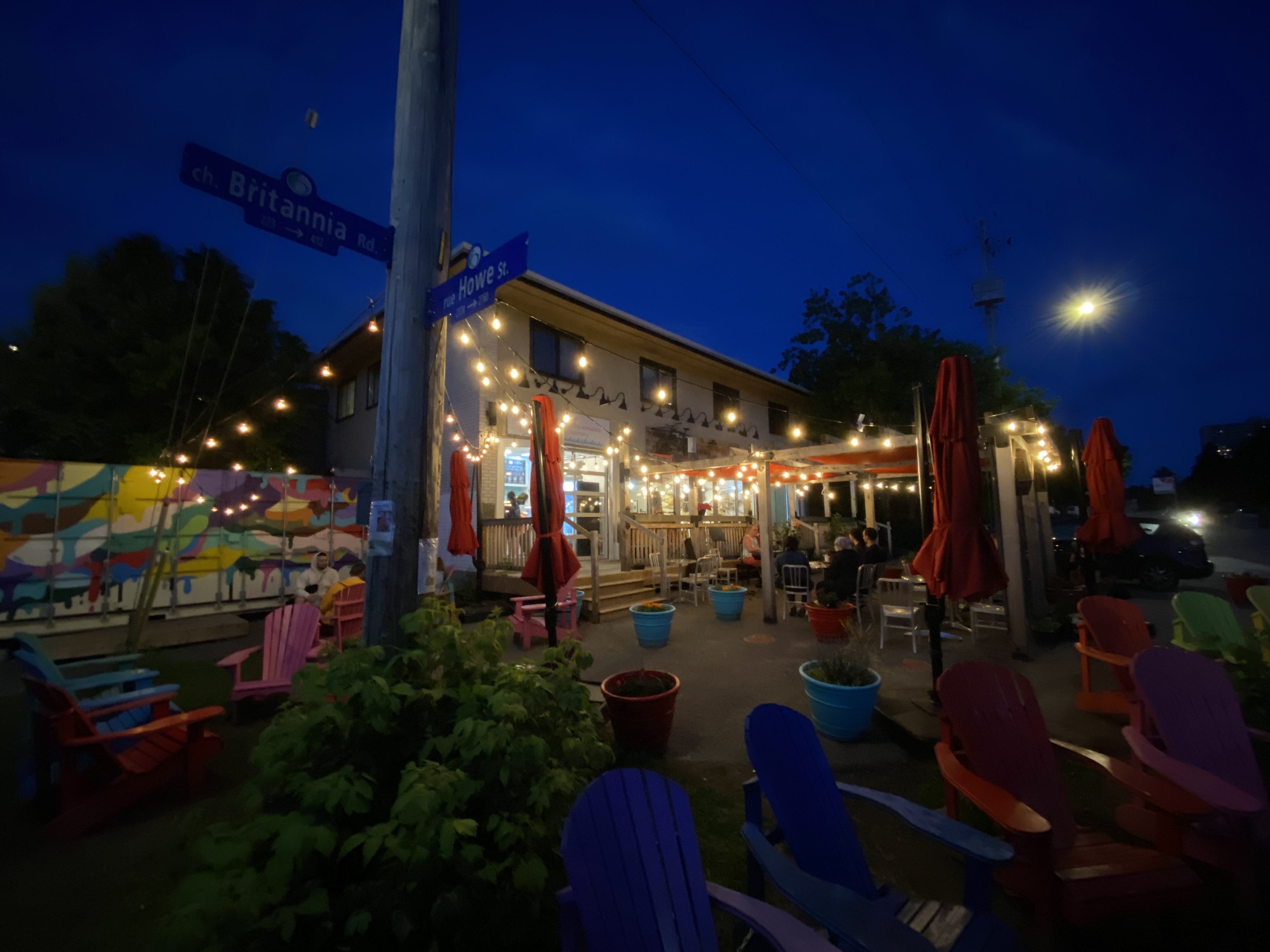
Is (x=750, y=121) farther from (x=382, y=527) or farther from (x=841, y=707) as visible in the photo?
(x=841, y=707)

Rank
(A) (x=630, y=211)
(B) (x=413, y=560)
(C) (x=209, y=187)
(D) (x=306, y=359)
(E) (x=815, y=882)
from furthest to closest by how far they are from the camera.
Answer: (A) (x=630, y=211)
(D) (x=306, y=359)
(B) (x=413, y=560)
(C) (x=209, y=187)
(E) (x=815, y=882)

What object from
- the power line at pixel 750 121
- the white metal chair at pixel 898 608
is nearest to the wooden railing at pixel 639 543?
the white metal chair at pixel 898 608

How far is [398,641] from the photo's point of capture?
2936 millimetres

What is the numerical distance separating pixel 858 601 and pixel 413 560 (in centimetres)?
705

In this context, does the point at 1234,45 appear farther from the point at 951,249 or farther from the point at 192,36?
the point at 192,36

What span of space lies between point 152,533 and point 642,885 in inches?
470

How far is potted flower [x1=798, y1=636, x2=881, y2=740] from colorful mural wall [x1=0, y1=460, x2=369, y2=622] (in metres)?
7.74

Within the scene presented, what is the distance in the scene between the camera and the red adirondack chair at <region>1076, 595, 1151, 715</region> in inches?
181

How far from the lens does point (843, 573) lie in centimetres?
794

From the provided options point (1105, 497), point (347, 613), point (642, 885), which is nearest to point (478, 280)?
point (642, 885)

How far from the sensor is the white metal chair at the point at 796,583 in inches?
364

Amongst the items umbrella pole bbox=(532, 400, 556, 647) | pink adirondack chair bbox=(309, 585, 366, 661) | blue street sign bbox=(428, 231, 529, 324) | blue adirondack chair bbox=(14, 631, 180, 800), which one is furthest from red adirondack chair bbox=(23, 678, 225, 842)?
blue street sign bbox=(428, 231, 529, 324)

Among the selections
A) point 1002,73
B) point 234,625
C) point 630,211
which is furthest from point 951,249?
point 630,211

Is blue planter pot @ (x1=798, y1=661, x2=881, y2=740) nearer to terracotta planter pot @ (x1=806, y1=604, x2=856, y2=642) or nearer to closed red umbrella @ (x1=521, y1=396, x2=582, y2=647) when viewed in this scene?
closed red umbrella @ (x1=521, y1=396, x2=582, y2=647)
